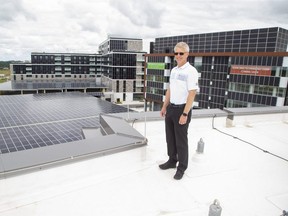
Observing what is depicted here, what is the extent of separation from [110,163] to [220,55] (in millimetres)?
29939

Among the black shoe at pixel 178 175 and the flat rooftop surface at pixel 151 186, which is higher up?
the black shoe at pixel 178 175

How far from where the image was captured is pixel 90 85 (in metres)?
57.0

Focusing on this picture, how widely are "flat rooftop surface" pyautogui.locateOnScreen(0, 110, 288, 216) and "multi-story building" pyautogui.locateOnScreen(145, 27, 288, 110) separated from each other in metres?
24.4

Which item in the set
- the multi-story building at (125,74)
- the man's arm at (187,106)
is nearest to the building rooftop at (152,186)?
the man's arm at (187,106)

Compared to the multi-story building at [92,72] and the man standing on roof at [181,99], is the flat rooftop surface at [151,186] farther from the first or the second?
the multi-story building at [92,72]

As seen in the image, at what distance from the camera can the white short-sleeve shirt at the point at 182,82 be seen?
296cm

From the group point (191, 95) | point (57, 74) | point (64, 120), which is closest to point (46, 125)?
point (64, 120)

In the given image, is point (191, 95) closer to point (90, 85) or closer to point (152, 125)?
point (152, 125)

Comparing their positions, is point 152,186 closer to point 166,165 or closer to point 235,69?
point 166,165

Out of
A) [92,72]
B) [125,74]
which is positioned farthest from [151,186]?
[92,72]

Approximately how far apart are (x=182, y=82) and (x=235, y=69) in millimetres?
28512

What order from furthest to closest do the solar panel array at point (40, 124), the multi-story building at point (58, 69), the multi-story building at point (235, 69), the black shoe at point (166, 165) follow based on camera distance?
the multi-story building at point (58, 69)
the multi-story building at point (235, 69)
the solar panel array at point (40, 124)
the black shoe at point (166, 165)

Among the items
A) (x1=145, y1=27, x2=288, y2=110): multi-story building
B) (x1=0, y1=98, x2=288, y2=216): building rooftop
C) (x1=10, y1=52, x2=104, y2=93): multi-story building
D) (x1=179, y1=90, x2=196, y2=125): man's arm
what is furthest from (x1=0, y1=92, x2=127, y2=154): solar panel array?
(x1=10, y1=52, x2=104, y2=93): multi-story building

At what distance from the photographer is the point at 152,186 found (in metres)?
2.91
